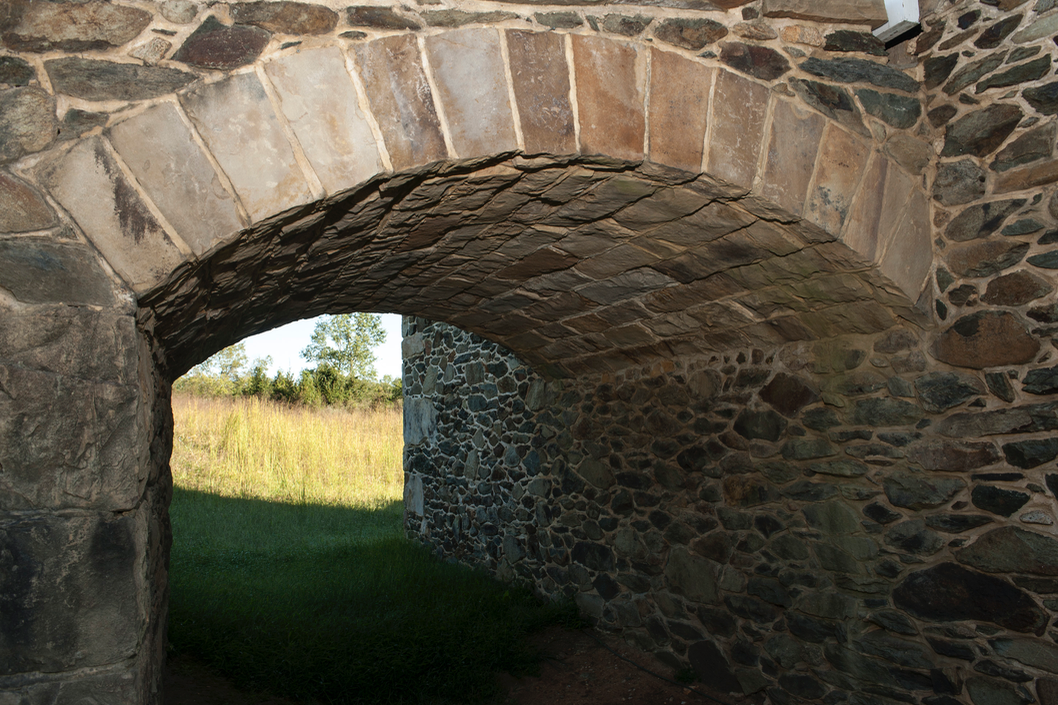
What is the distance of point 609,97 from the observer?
7.89 feet

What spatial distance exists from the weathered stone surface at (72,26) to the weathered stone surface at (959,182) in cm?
299

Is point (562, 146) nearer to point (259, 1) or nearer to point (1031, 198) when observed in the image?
point (259, 1)

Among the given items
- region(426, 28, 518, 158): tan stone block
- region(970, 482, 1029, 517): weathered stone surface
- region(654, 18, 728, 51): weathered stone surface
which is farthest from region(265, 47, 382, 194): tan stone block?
region(970, 482, 1029, 517): weathered stone surface

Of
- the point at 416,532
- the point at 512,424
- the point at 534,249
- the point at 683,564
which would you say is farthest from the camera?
the point at 416,532

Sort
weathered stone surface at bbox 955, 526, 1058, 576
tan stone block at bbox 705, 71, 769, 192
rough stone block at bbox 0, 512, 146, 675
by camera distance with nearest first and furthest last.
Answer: rough stone block at bbox 0, 512, 146, 675 → tan stone block at bbox 705, 71, 769, 192 → weathered stone surface at bbox 955, 526, 1058, 576

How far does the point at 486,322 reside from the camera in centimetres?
450

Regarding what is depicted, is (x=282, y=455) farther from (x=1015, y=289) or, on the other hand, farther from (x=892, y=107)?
(x=1015, y=289)

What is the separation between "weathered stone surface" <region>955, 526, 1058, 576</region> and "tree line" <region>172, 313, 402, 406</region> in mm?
9750

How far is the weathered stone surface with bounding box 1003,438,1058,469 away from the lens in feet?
8.61

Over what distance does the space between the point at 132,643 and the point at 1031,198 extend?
3.39 metres

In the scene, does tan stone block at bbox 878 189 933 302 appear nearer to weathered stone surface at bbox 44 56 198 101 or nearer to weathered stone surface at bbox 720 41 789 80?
weathered stone surface at bbox 720 41 789 80

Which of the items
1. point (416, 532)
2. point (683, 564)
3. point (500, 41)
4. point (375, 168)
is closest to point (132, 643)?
point (375, 168)

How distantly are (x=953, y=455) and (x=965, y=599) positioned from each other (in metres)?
0.58

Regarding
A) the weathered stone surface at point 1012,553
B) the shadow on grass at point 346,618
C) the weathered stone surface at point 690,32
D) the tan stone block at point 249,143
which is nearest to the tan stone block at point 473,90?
the tan stone block at point 249,143
